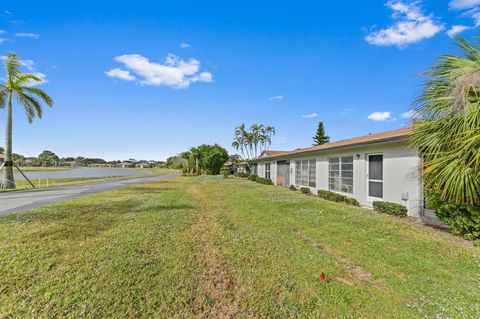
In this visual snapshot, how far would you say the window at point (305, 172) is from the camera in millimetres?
13927

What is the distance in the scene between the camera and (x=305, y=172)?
15.1 metres

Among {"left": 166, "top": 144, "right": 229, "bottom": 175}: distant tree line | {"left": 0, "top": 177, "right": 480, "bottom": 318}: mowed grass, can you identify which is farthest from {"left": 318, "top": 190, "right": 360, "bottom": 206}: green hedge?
{"left": 166, "top": 144, "right": 229, "bottom": 175}: distant tree line

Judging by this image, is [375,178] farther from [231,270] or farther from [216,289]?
[216,289]

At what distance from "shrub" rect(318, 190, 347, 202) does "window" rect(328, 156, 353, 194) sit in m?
0.48

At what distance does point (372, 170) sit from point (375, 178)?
36 centimetres

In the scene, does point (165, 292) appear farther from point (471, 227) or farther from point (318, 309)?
point (471, 227)

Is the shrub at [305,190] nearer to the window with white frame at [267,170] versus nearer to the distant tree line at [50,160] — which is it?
the window with white frame at [267,170]

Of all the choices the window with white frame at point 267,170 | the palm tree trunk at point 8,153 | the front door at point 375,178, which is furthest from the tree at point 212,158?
the front door at point 375,178

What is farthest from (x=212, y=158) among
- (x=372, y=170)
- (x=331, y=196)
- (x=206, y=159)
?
(x=372, y=170)

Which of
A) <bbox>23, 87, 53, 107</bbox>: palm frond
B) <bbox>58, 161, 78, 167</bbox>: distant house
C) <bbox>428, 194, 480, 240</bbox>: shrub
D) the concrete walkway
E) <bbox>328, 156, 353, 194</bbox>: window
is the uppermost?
<bbox>23, 87, 53, 107</bbox>: palm frond

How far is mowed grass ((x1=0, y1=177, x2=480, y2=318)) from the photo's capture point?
8.41 feet

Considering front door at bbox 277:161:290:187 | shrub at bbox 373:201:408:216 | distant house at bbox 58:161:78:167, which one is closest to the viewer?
shrub at bbox 373:201:408:216

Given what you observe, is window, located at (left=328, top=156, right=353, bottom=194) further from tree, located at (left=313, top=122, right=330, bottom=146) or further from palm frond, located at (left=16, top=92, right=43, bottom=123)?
tree, located at (left=313, top=122, right=330, bottom=146)

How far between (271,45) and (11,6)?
12.7 m
